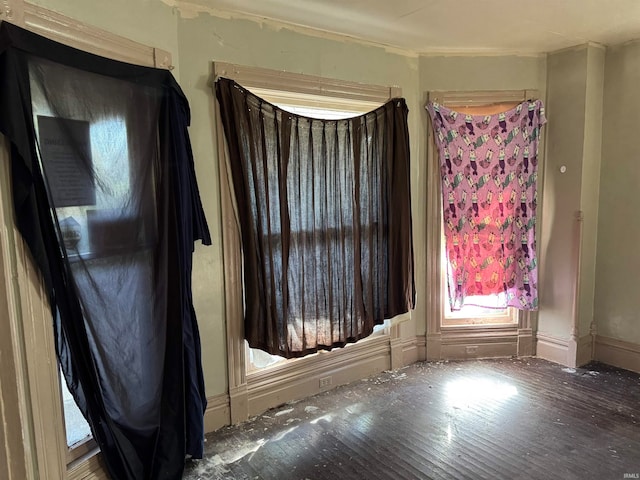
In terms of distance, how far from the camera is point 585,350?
11.8 feet

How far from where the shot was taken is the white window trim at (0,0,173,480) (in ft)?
5.41

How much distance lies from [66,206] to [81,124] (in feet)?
1.13

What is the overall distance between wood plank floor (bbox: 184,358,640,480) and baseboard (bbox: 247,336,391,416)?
0.07 m

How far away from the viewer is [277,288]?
2811 millimetres

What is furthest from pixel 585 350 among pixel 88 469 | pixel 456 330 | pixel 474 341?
pixel 88 469

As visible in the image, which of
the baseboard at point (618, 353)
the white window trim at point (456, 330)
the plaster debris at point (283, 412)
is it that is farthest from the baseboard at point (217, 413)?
the baseboard at point (618, 353)

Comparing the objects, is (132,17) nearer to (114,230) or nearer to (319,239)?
(114,230)

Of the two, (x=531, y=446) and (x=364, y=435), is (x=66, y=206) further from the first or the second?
(x=531, y=446)

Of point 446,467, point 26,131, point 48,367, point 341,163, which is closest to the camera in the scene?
point 26,131

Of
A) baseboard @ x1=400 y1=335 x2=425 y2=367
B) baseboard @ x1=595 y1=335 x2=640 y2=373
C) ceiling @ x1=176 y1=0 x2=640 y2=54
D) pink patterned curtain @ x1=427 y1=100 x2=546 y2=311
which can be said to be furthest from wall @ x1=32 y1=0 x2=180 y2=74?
baseboard @ x1=595 y1=335 x2=640 y2=373

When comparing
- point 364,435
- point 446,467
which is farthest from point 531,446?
point 364,435

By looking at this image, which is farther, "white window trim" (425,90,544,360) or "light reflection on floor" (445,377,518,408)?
"white window trim" (425,90,544,360)

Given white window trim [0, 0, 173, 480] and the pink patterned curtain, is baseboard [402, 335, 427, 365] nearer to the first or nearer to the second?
the pink patterned curtain

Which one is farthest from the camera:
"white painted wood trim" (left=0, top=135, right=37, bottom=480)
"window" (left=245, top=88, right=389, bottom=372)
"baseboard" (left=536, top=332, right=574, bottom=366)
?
"baseboard" (left=536, top=332, right=574, bottom=366)
